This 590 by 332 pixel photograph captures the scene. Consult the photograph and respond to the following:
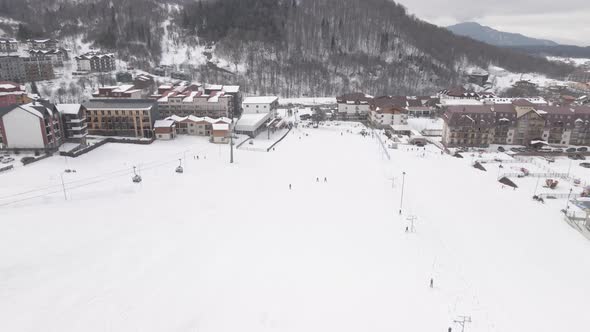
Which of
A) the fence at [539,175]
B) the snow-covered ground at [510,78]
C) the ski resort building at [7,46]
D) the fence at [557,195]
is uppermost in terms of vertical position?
the ski resort building at [7,46]

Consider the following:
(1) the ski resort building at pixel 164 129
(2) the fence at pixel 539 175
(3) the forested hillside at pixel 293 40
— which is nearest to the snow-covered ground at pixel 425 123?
(2) the fence at pixel 539 175

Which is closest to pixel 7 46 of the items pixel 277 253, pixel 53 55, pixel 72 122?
pixel 53 55

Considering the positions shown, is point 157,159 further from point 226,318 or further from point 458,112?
point 458,112

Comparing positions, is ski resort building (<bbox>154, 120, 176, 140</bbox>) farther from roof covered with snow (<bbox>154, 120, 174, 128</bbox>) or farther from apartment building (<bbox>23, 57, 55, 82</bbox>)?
apartment building (<bbox>23, 57, 55, 82</bbox>)

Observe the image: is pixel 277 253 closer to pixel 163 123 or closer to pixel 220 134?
pixel 220 134

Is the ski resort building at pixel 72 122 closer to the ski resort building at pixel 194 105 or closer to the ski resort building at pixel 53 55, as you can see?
the ski resort building at pixel 194 105

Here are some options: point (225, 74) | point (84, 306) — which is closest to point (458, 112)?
point (84, 306)
